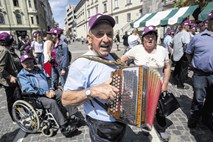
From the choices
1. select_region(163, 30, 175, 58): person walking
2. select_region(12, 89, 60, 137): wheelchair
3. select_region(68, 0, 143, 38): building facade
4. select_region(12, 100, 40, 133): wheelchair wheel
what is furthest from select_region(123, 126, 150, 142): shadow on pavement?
select_region(68, 0, 143, 38): building facade

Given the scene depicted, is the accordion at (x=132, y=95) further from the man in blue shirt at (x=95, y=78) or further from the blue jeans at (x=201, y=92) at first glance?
the blue jeans at (x=201, y=92)

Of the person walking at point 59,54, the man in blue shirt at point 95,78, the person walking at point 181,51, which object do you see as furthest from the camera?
the person walking at point 181,51

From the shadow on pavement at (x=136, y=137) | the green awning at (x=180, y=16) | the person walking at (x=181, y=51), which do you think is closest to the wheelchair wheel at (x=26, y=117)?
the shadow on pavement at (x=136, y=137)

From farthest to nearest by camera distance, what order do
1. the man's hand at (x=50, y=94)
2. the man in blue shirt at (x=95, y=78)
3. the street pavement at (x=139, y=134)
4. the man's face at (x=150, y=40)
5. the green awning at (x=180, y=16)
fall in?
1. the green awning at (x=180, y=16)
2. the man's hand at (x=50, y=94)
3. the street pavement at (x=139, y=134)
4. the man's face at (x=150, y=40)
5. the man in blue shirt at (x=95, y=78)

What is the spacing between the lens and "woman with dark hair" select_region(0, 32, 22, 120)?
3178 millimetres

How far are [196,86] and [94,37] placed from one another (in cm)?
247

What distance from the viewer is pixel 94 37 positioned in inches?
58.3

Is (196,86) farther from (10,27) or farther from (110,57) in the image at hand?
(10,27)

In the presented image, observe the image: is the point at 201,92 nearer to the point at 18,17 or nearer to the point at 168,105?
the point at 168,105

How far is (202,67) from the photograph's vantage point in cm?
283

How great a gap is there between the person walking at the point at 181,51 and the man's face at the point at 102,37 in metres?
4.53

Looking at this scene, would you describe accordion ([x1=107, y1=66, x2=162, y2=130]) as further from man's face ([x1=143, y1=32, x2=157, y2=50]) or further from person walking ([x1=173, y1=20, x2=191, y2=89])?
person walking ([x1=173, y1=20, x2=191, y2=89])

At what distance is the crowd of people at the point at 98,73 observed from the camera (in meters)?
1.44

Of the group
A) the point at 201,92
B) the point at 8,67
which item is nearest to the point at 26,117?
the point at 8,67
